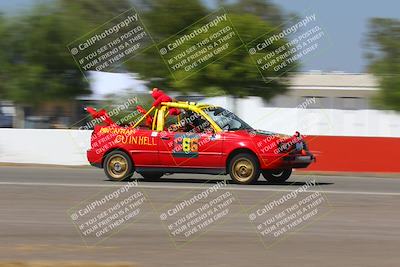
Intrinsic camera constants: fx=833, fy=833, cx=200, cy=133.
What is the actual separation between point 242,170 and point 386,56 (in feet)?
84.4

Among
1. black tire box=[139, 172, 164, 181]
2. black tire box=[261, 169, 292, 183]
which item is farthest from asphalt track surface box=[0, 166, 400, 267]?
black tire box=[139, 172, 164, 181]

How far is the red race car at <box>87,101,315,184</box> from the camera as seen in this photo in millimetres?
17484

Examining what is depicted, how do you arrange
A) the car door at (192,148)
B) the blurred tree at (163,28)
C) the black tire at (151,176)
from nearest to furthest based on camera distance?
the car door at (192,148)
the black tire at (151,176)
the blurred tree at (163,28)

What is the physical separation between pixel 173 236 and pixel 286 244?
4.71ft

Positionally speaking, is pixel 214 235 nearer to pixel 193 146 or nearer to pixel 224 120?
pixel 193 146

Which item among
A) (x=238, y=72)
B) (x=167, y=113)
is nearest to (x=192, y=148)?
(x=167, y=113)

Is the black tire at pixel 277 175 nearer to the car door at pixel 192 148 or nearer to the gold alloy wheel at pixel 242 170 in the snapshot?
the gold alloy wheel at pixel 242 170

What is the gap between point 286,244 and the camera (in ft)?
32.6

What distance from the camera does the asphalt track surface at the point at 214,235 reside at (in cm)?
893

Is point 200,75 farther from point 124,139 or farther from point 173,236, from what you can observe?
point 173,236

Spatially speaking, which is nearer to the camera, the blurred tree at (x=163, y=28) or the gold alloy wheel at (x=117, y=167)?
the gold alloy wheel at (x=117, y=167)

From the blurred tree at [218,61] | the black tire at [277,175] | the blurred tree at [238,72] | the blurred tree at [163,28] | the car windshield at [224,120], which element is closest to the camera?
the car windshield at [224,120]

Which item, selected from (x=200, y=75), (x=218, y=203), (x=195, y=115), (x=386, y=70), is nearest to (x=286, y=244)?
(x=218, y=203)

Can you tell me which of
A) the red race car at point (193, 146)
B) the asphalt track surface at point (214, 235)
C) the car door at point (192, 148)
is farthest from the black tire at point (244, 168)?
the asphalt track surface at point (214, 235)
